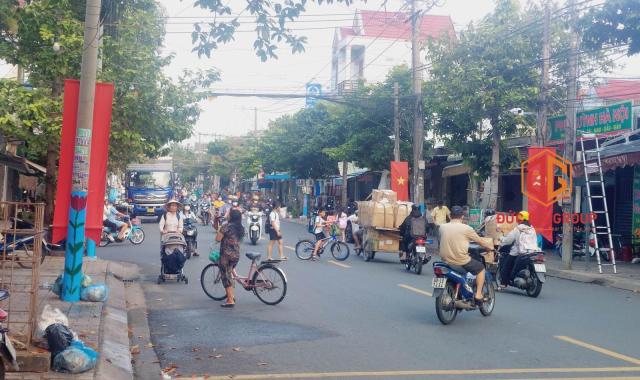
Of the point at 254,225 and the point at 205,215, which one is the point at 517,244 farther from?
the point at 205,215

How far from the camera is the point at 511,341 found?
9039 millimetres

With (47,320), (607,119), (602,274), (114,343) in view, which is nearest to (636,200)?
(607,119)

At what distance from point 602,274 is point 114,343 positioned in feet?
43.4

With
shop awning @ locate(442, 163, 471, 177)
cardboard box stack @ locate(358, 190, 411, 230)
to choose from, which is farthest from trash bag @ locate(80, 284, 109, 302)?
shop awning @ locate(442, 163, 471, 177)

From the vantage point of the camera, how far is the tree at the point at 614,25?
1316cm

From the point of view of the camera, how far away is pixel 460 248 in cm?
1038

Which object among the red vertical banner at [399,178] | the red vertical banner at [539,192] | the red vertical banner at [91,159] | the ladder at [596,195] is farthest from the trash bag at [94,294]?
the red vertical banner at [399,178]

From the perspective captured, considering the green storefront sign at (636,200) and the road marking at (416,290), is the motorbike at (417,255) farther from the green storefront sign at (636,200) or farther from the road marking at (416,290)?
the green storefront sign at (636,200)

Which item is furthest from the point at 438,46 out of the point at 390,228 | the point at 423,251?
the point at 423,251

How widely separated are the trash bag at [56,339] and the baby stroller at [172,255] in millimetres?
7075

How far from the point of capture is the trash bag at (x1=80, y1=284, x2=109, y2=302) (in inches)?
420

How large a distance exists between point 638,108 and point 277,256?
12576 millimetres

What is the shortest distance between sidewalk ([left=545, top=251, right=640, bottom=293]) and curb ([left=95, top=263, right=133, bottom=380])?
36.1 ft

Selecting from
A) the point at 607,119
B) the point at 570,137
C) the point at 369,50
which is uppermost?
the point at 369,50
